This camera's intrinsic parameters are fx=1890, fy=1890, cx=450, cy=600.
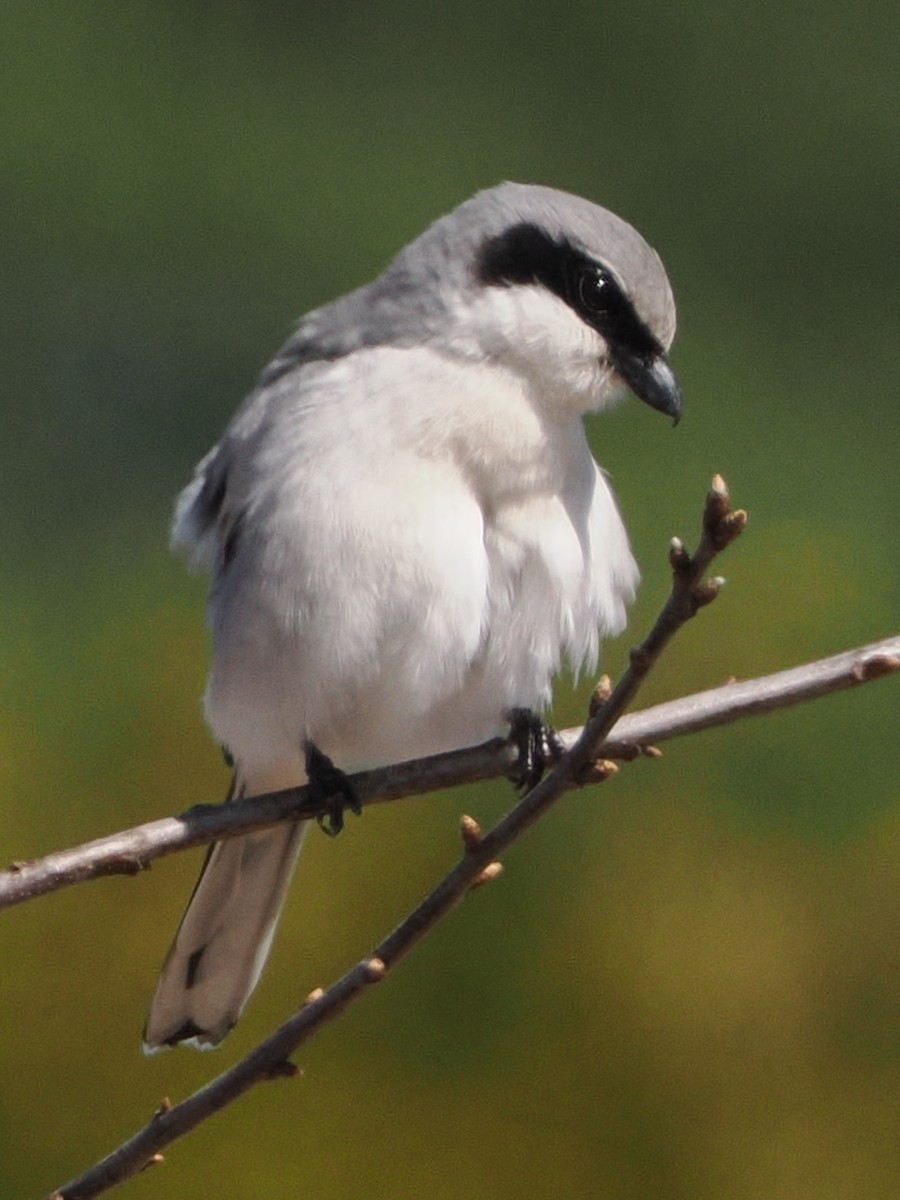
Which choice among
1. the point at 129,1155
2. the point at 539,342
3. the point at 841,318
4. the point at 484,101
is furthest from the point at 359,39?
the point at 129,1155

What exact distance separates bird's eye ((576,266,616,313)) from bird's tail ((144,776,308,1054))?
80cm

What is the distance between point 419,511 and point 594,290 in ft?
1.23

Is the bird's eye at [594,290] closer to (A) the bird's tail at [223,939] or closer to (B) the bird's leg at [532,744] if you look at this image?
(B) the bird's leg at [532,744]

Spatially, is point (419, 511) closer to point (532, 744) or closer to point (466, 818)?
point (532, 744)

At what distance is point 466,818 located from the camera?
1.76m

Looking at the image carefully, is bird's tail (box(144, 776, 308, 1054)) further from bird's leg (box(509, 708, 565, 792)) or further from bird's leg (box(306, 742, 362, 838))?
bird's leg (box(509, 708, 565, 792))

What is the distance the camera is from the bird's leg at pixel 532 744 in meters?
2.45

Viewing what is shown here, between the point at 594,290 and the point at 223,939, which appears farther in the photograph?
the point at 223,939

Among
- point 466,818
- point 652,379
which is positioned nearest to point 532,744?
point 652,379

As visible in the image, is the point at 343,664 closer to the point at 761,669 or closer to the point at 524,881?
the point at 524,881

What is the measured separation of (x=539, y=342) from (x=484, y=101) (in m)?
1.70

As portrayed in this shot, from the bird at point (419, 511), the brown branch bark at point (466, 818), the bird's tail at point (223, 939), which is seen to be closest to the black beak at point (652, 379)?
the bird at point (419, 511)

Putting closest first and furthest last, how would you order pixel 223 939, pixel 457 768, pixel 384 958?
pixel 384 958 < pixel 457 768 < pixel 223 939

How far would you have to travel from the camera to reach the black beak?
8.00ft
